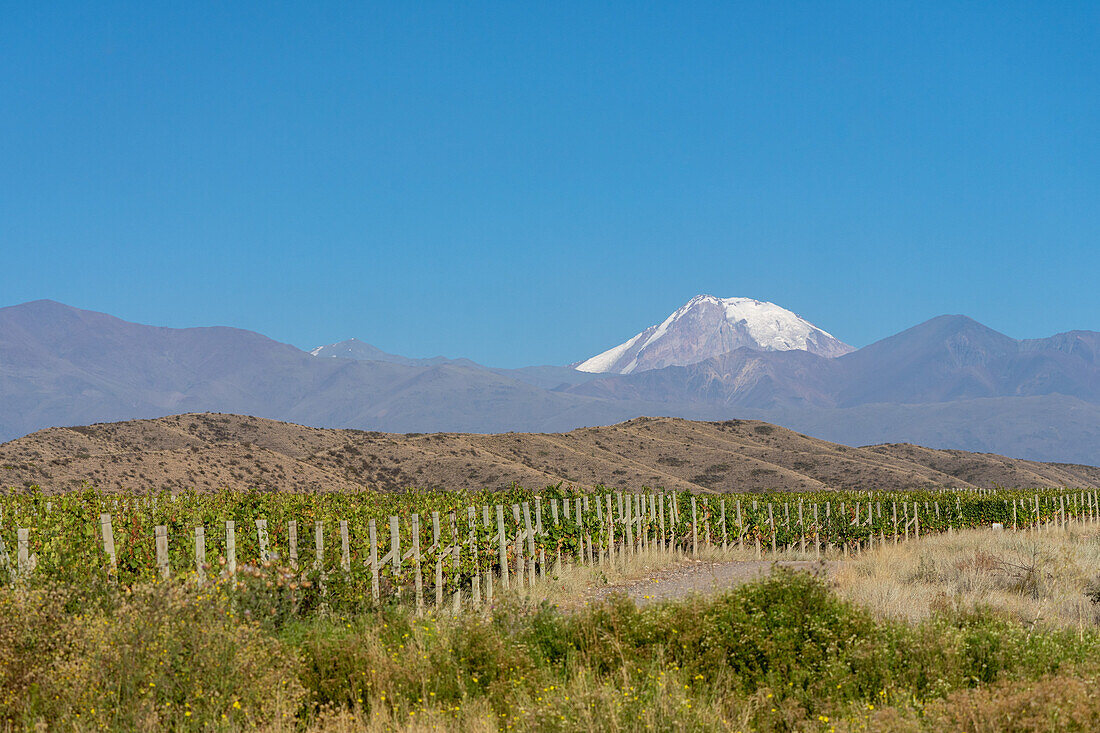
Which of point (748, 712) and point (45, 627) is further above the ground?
point (45, 627)

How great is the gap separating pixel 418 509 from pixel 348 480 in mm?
40659

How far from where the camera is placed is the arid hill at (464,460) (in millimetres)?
46250

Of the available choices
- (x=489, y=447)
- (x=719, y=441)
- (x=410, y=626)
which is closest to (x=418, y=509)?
(x=410, y=626)

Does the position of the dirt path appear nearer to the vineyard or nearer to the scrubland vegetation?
the vineyard

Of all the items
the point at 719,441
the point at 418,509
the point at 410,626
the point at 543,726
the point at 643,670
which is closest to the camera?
the point at 543,726

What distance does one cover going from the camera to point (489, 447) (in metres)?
68.9

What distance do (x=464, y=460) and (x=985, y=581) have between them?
47.8m

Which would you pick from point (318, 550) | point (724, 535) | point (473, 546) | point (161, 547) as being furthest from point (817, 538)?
point (161, 547)

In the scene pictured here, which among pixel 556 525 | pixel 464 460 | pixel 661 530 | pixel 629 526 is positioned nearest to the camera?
pixel 556 525

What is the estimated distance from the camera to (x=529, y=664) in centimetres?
848

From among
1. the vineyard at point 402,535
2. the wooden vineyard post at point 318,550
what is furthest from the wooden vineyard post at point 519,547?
the wooden vineyard post at point 318,550

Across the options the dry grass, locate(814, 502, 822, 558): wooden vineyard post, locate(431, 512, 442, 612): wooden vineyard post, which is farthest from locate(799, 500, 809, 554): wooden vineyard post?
locate(431, 512, 442, 612): wooden vineyard post

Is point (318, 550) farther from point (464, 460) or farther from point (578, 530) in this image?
point (464, 460)

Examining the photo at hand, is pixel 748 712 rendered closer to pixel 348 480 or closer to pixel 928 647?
pixel 928 647
